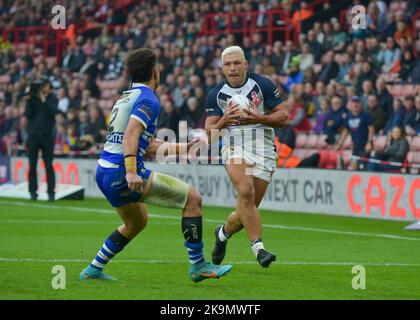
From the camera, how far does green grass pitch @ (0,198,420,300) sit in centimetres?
935

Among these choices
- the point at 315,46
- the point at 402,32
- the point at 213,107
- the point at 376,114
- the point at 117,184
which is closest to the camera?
the point at 117,184

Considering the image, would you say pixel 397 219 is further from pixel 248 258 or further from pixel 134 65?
pixel 134 65

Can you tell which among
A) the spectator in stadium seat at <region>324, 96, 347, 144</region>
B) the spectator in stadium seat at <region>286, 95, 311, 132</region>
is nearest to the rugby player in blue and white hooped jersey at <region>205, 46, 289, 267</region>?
the spectator in stadium seat at <region>324, 96, 347, 144</region>

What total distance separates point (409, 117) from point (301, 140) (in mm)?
3073

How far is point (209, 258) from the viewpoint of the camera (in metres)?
12.4

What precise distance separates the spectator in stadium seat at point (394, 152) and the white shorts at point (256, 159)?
316 inches

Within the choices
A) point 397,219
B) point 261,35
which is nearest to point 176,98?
point 261,35

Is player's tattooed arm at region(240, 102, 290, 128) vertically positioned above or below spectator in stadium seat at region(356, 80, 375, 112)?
above

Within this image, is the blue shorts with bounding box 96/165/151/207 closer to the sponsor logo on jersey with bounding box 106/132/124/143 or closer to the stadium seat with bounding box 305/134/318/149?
the sponsor logo on jersey with bounding box 106/132/124/143

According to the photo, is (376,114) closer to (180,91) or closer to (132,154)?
(180,91)

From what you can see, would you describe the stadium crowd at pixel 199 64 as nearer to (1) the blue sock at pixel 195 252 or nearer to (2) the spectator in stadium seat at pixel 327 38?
(2) the spectator in stadium seat at pixel 327 38

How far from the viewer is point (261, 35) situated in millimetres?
27875

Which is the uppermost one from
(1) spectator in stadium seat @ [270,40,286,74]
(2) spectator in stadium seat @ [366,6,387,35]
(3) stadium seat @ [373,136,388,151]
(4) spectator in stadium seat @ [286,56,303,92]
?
(2) spectator in stadium seat @ [366,6,387,35]

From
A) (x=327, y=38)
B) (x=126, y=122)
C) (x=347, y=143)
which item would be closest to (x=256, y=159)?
(x=126, y=122)
